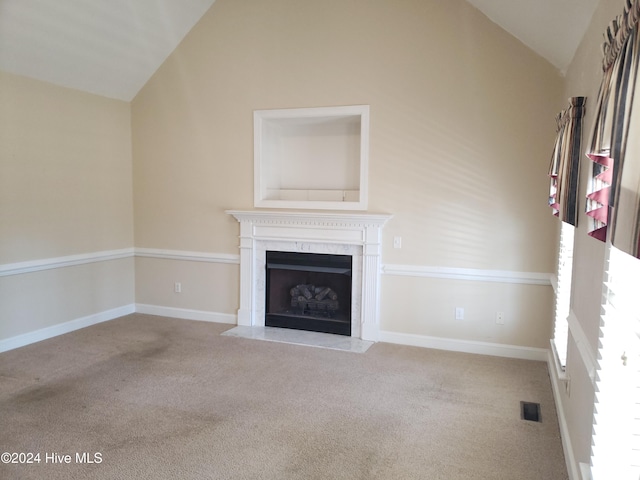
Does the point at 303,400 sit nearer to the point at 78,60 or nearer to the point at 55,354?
the point at 55,354

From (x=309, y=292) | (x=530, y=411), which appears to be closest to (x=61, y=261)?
(x=309, y=292)

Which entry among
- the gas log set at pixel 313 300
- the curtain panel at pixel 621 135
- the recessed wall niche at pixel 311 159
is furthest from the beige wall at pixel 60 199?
the curtain panel at pixel 621 135

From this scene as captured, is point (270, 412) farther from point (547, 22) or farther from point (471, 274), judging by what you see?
point (547, 22)

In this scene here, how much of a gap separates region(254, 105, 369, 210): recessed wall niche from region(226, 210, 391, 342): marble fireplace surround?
0.56ft

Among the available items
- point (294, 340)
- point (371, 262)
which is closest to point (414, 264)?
point (371, 262)

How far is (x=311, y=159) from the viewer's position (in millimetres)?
5246

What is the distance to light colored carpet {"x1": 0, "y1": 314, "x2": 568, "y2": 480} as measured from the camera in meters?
→ 2.50

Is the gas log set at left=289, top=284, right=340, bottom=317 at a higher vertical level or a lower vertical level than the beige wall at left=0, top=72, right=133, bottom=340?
lower

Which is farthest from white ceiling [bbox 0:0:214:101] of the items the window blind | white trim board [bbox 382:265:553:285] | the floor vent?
the floor vent

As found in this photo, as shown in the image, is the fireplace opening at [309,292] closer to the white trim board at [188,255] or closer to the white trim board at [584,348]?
the white trim board at [188,255]

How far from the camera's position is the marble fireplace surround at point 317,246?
180 inches

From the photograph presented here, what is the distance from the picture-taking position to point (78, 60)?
178 inches

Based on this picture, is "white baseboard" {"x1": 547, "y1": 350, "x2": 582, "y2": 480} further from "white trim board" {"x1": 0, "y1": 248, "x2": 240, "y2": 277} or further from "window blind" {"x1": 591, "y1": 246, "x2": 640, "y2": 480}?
"white trim board" {"x1": 0, "y1": 248, "x2": 240, "y2": 277}

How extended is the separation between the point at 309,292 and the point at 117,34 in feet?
10.6
